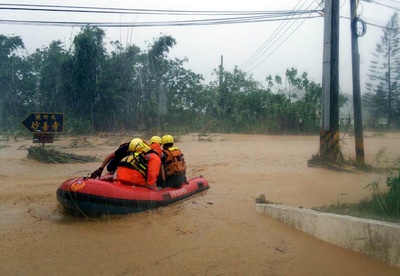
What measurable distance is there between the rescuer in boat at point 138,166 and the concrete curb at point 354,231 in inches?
100

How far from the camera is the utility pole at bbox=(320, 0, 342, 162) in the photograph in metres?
11.9

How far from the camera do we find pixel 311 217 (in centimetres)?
541

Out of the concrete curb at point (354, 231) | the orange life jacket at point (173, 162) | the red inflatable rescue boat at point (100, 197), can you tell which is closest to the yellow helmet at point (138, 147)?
the red inflatable rescue boat at point (100, 197)

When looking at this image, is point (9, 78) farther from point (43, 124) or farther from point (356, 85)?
point (356, 85)

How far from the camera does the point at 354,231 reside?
4.72 m

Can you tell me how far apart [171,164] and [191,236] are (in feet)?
7.95

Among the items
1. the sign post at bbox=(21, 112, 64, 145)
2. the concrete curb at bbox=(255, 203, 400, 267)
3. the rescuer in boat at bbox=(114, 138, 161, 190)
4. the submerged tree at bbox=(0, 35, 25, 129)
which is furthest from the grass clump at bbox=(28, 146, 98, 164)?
the submerged tree at bbox=(0, 35, 25, 129)


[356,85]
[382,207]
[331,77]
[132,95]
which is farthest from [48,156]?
[132,95]

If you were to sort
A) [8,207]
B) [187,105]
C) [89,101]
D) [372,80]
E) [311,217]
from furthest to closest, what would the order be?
[187,105] → [89,101] → [372,80] → [8,207] → [311,217]

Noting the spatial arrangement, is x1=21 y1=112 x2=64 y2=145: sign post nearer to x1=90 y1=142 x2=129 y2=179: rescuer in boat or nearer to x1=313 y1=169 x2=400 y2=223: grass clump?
x1=90 y1=142 x2=129 y2=179: rescuer in boat

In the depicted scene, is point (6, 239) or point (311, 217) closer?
point (311, 217)

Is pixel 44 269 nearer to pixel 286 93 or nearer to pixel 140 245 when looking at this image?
pixel 140 245

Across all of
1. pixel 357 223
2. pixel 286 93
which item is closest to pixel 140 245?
pixel 357 223

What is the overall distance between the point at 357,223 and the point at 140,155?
3.89m
